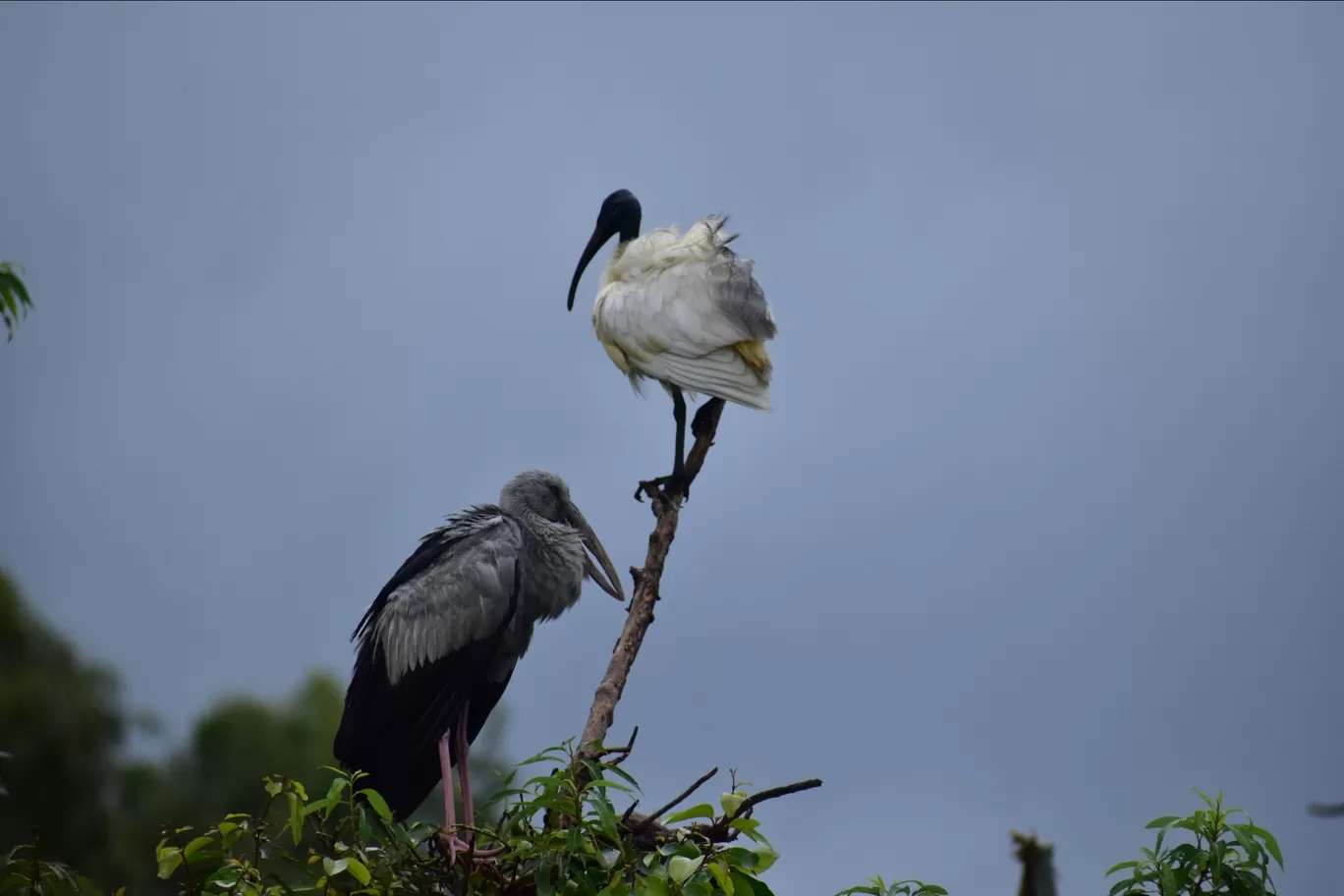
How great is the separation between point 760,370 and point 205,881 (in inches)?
110

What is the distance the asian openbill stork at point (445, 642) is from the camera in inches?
188

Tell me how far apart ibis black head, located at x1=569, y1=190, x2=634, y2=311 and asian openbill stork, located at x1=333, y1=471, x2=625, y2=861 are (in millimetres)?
1913

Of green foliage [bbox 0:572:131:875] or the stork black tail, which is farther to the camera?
green foliage [bbox 0:572:131:875]

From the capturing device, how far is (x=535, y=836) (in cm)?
335

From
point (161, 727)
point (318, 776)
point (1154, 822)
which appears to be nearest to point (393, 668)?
point (1154, 822)

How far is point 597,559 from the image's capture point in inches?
213

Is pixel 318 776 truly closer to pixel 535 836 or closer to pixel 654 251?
pixel 654 251

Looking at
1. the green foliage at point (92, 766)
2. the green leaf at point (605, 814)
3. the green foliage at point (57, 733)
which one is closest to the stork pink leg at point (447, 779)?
the green leaf at point (605, 814)

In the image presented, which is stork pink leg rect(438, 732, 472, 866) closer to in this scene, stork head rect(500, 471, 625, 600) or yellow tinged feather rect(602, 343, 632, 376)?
stork head rect(500, 471, 625, 600)

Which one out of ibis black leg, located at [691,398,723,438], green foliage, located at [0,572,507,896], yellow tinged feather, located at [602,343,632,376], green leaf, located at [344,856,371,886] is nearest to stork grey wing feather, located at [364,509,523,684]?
ibis black leg, located at [691,398,723,438]

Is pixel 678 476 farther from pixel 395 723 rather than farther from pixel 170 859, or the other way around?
pixel 170 859

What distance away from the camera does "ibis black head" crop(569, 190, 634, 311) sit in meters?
6.48

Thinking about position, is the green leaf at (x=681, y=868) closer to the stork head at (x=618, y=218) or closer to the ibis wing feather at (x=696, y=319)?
the ibis wing feather at (x=696, y=319)

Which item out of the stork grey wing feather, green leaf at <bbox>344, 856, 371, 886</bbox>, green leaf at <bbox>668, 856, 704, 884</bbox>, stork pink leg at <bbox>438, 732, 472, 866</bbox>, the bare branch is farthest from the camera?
the stork grey wing feather
